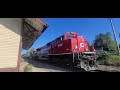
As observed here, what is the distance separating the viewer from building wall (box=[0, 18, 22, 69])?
5.25 metres

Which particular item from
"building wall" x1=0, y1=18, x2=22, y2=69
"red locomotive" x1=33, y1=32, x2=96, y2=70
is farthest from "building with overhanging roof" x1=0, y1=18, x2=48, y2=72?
"red locomotive" x1=33, y1=32, x2=96, y2=70

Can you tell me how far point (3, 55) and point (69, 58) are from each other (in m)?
4.45

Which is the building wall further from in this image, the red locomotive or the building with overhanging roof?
the red locomotive

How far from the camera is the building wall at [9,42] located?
525cm

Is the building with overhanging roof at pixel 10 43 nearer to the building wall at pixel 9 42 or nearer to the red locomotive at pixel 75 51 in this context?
the building wall at pixel 9 42

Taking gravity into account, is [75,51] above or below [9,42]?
below

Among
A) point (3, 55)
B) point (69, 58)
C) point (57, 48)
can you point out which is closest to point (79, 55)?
point (69, 58)

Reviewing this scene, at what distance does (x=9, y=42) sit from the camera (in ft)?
18.0

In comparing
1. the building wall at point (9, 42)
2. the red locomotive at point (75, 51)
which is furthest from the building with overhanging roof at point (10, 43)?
the red locomotive at point (75, 51)

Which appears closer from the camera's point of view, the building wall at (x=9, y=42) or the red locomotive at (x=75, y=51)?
the building wall at (x=9, y=42)

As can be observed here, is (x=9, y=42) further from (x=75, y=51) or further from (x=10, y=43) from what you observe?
(x=75, y=51)

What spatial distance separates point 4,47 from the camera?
5.30 metres

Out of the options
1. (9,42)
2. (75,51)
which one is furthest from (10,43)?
(75,51)
